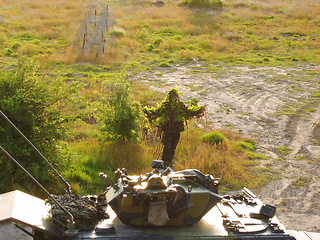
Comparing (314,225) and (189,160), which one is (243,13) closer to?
(189,160)

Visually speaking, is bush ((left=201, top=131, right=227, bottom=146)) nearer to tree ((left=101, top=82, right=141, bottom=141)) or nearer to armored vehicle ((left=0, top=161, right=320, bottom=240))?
tree ((left=101, top=82, right=141, bottom=141))

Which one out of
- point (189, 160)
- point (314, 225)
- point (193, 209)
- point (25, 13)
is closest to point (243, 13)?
point (25, 13)

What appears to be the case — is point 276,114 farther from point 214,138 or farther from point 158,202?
point 158,202

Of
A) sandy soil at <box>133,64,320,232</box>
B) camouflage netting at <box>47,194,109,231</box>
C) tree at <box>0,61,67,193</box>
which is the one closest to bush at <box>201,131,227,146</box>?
sandy soil at <box>133,64,320,232</box>

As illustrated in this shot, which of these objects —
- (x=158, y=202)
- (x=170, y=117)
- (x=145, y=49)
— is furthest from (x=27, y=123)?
(x=145, y=49)

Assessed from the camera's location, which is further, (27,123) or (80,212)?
(27,123)

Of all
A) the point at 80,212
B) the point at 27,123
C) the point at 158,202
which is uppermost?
the point at 158,202

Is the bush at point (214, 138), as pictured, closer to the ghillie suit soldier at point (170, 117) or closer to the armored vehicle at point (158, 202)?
the ghillie suit soldier at point (170, 117)

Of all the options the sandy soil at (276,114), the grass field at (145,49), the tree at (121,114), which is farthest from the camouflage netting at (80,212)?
the tree at (121,114)

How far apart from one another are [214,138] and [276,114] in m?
5.04

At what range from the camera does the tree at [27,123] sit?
10508 millimetres

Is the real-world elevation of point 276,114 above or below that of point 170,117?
below

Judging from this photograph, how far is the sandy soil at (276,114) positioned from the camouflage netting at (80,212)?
17.3ft

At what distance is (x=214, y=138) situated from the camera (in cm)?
1523
